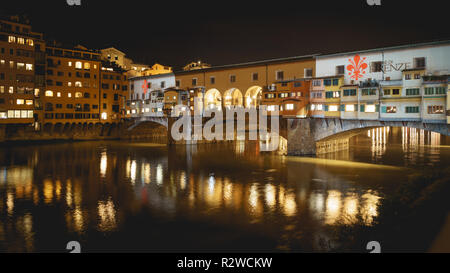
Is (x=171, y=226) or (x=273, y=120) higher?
(x=273, y=120)

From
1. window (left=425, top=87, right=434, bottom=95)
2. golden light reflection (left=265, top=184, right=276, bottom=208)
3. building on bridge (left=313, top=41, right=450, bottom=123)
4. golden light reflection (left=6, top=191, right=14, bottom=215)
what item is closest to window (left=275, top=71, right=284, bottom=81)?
building on bridge (left=313, top=41, right=450, bottom=123)

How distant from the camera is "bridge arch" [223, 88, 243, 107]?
51591 mm

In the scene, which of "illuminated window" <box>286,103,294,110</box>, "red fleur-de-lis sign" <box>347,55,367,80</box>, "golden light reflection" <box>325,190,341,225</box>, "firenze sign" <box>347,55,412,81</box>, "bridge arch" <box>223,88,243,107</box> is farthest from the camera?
"bridge arch" <box>223,88,243,107</box>

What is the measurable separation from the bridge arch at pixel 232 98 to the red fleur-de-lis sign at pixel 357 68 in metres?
17.8

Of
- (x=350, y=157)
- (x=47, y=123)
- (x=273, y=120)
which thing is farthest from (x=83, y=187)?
(x=47, y=123)

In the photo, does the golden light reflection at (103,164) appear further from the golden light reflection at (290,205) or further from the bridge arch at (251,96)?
the bridge arch at (251,96)

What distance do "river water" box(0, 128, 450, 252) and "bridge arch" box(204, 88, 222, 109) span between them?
15.7m

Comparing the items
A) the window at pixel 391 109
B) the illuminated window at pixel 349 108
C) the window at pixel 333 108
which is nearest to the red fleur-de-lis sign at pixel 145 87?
the window at pixel 333 108

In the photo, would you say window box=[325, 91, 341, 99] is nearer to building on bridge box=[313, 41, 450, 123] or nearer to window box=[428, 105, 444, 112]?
building on bridge box=[313, 41, 450, 123]

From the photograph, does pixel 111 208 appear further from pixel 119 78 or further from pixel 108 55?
pixel 108 55

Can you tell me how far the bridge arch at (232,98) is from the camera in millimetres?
51591
